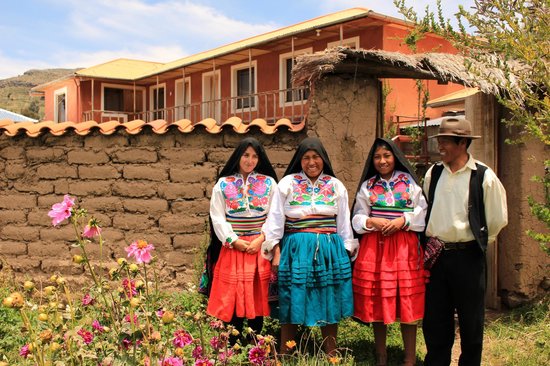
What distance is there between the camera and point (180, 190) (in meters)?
5.04


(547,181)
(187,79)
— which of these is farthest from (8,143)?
(187,79)

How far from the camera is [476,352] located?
346cm

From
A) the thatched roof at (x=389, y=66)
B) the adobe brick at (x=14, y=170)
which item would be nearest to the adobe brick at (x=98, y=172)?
the adobe brick at (x=14, y=170)

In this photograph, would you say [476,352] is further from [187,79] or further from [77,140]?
[187,79]

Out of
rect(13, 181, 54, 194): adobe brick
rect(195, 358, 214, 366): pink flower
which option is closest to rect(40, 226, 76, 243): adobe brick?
rect(13, 181, 54, 194): adobe brick

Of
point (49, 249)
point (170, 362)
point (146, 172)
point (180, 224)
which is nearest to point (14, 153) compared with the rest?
point (49, 249)

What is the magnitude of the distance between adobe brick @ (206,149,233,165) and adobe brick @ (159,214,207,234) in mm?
536

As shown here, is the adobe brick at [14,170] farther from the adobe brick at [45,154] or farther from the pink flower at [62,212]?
the pink flower at [62,212]

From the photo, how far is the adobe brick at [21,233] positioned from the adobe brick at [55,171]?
515 mm

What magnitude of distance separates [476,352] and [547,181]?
124 centimetres

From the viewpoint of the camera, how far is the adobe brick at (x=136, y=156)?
16.7ft

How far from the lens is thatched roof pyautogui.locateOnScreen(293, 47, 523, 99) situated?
4355 millimetres

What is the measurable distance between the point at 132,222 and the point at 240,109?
12.5m

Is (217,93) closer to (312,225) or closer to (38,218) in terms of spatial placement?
(38,218)
